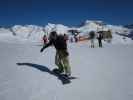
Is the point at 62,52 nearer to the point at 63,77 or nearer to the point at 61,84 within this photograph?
the point at 63,77

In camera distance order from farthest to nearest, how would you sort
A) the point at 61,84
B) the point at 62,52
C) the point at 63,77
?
the point at 62,52 < the point at 63,77 < the point at 61,84

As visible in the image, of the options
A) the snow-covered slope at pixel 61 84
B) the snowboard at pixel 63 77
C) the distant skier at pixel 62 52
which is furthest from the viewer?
the distant skier at pixel 62 52

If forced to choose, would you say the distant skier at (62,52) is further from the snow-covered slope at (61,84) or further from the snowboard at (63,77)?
the snow-covered slope at (61,84)

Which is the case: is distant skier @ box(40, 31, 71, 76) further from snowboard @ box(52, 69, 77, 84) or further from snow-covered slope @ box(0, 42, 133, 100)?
snow-covered slope @ box(0, 42, 133, 100)

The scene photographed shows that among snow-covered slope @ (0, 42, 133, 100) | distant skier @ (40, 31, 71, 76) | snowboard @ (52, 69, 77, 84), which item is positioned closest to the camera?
snow-covered slope @ (0, 42, 133, 100)

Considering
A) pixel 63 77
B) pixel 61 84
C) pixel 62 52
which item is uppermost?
pixel 62 52

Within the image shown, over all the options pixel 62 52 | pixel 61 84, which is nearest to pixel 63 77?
pixel 61 84

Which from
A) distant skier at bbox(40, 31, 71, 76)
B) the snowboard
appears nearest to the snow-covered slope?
the snowboard

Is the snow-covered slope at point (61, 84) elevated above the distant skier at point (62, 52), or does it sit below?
below

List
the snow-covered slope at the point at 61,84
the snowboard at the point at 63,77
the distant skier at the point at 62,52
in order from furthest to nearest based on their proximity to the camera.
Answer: the distant skier at the point at 62,52 → the snowboard at the point at 63,77 → the snow-covered slope at the point at 61,84

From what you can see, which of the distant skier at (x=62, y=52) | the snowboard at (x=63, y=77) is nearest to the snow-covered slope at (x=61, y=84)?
the snowboard at (x=63, y=77)

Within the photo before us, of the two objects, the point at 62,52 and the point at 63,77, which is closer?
the point at 63,77

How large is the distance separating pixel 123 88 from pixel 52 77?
3095 mm

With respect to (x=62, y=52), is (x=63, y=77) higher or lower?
lower
